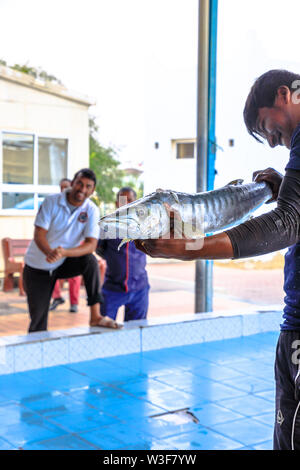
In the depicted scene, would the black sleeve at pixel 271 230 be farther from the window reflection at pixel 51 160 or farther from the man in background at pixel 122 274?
the window reflection at pixel 51 160

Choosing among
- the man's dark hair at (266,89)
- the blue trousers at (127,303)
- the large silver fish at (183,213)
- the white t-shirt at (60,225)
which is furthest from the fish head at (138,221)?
the blue trousers at (127,303)

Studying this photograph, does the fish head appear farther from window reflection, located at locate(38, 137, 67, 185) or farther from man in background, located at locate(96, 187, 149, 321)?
window reflection, located at locate(38, 137, 67, 185)

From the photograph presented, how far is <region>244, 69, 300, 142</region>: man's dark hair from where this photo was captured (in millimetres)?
1741

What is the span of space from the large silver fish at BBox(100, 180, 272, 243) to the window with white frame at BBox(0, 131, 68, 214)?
25.3ft

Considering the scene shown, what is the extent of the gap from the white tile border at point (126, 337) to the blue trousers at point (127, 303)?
14cm

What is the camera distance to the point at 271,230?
1.48 m

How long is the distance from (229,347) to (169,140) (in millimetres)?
3860

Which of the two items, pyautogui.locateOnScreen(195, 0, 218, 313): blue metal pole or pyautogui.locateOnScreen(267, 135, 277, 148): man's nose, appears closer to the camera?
pyautogui.locateOnScreen(267, 135, 277, 148): man's nose

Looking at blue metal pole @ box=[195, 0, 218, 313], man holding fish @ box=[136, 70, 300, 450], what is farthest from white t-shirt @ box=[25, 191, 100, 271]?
man holding fish @ box=[136, 70, 300, 450]

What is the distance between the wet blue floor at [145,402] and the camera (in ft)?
11.8

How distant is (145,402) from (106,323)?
1464mm

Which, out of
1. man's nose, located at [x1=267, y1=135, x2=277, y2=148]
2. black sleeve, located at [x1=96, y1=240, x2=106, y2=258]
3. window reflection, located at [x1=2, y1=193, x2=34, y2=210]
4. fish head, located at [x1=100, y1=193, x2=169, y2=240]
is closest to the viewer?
fish head, located at [x1=100, y1=193, x2=169, y2=240]

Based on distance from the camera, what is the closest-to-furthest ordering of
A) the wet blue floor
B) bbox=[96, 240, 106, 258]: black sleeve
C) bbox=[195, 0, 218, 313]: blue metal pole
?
the wet blue floor < bbox=[96, 240, 106, 258]: black sleeve < bbox=[195, 0, 218, 313]: blue metal pole
